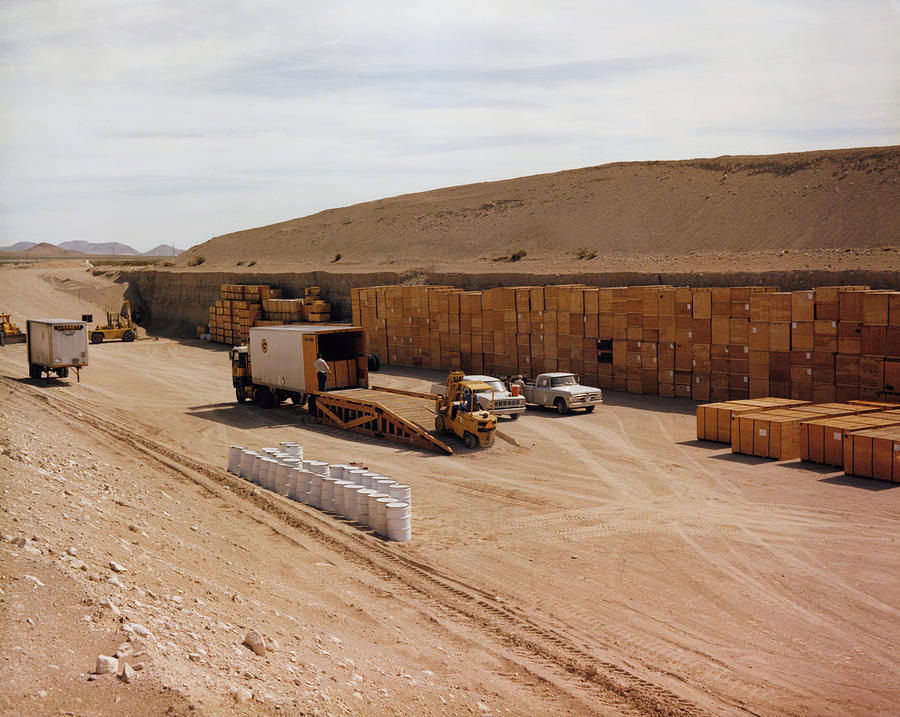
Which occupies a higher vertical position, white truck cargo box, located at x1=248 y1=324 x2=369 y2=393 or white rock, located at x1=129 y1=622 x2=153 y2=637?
white truck cargo box, located at x1=248 y1=324 x2=369 y2=393

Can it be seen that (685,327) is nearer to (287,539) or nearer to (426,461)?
(426,461)

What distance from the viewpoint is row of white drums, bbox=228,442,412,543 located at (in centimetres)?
1416

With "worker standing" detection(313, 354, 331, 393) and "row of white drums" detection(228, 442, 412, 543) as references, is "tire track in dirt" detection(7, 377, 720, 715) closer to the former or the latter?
"row of white drums" detection(228, 442, 412, 543)

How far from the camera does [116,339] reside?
51.4 meters

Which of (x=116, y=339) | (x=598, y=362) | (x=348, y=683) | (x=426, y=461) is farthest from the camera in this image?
(x=116, y=339)

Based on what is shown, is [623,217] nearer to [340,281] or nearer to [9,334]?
[340,281]

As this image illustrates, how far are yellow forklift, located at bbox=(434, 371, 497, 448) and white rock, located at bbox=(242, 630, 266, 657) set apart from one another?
44.7 ft

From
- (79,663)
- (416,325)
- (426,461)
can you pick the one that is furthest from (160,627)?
(416,325)

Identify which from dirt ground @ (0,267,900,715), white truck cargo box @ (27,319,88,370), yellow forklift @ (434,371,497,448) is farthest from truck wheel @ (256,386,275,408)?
white truck cargo box @ (27,319,88,370)

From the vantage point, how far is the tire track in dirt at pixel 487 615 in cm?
864

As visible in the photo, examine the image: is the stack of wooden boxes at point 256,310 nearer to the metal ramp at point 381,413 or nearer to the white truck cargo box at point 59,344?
the white truck cargo box at point 59,344

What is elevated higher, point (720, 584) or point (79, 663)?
point (79, 663)

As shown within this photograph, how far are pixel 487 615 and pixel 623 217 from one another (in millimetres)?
56186

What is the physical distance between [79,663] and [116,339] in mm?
47820
